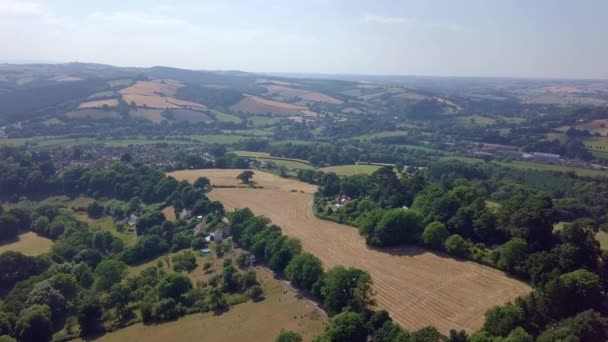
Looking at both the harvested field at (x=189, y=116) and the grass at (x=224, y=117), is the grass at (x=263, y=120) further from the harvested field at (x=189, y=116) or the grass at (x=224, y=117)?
the harvested field at (x=189, y=116)

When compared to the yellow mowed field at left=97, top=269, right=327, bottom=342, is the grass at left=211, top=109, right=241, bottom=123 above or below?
above

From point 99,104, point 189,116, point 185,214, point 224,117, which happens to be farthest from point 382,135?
point 99,104

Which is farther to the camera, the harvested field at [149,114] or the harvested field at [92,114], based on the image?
the harvested field at [149,114]

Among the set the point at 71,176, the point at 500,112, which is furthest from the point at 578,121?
the point at 71,176

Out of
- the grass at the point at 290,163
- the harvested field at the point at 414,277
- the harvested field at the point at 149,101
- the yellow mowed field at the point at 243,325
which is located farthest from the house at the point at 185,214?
the harvested field at the point at 149,101

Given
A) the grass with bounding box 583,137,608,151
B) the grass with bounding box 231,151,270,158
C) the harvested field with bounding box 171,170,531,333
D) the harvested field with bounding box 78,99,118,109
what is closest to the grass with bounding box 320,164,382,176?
the grass with bounding box 231,151,270,158

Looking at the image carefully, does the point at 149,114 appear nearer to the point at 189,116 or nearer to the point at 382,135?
the point at 189,116

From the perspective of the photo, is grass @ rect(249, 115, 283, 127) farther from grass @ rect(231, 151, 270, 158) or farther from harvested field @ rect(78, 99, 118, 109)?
harvested field @ rect(78, 99, 118, 109)

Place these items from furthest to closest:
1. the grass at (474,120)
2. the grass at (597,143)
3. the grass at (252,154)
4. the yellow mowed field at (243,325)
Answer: the grass at (474,120) < the grass at (597,143) < the grass at (252,154) < the yellow mowed field at (243,325)
